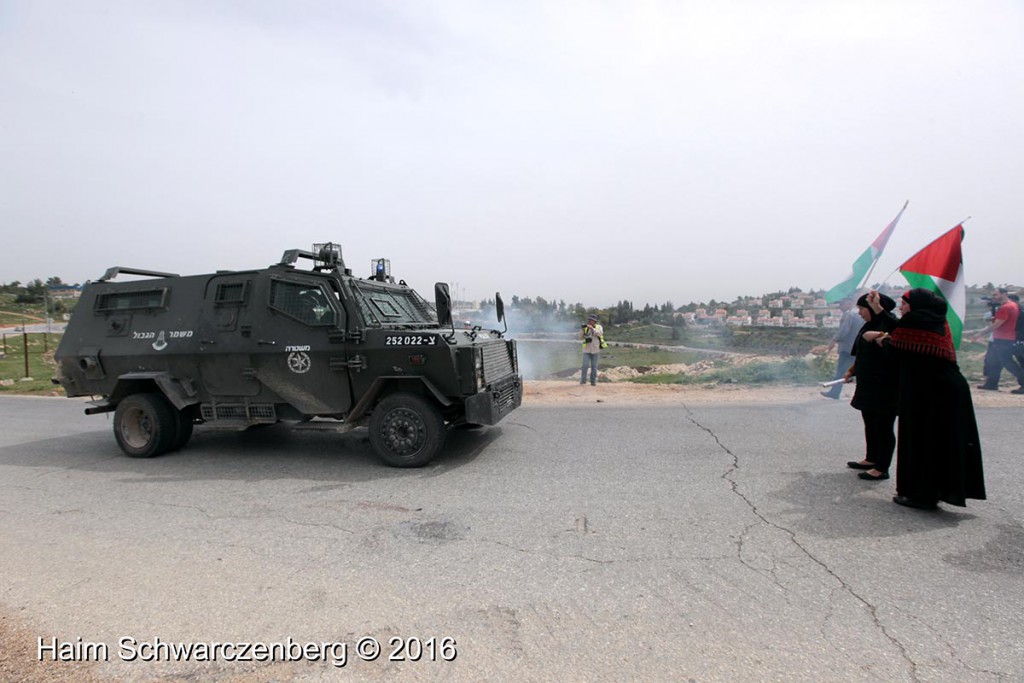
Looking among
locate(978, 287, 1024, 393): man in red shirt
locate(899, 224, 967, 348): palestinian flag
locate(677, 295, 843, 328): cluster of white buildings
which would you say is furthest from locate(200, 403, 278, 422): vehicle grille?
locate(677, 295, 843, 328): cluster of white buildings

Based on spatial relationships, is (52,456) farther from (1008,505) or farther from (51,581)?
(1008,505)

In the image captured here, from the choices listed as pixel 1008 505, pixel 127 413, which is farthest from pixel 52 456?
pixel 1008 505

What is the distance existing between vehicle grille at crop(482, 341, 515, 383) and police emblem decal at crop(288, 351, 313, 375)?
1883 millimetres

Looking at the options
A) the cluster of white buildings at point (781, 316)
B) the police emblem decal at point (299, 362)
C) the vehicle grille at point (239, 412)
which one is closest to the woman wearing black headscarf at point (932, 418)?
the police emblem decal at point (299, 362)

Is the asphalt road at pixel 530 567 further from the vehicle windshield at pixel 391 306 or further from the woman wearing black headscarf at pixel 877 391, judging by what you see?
the vehicle windshield at pixel 391 306

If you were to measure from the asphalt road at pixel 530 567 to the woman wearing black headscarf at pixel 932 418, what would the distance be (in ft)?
0.74

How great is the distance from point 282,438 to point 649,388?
7774 millimetres

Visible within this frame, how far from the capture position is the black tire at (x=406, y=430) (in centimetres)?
598

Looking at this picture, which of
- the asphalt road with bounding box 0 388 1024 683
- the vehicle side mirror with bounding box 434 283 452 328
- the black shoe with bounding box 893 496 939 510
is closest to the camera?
the asphalt road with bounding box 0 388 1024 683

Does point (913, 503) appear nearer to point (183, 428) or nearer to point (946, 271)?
point (946, 271)

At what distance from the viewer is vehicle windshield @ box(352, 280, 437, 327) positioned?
6652 millimetres

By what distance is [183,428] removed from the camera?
713 centimetres

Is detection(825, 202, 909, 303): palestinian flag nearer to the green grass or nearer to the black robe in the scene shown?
the black robe

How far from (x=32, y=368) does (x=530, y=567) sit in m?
23.3
